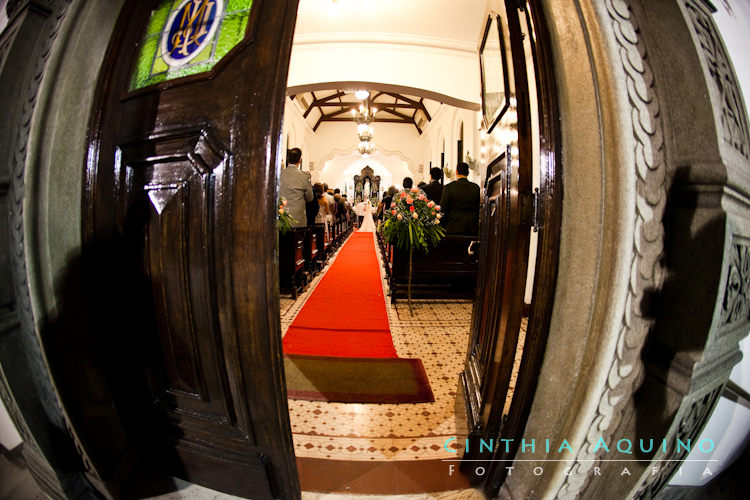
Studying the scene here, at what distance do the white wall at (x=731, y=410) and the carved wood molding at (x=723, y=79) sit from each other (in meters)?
0.11

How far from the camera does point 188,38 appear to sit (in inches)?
→ 45.3

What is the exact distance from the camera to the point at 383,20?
16.1 ft

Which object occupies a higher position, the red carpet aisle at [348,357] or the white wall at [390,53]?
the white wall at [390,53]

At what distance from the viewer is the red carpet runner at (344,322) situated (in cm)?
262

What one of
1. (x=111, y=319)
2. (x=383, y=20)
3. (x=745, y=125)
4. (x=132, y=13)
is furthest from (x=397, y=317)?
(x=383, y=20)

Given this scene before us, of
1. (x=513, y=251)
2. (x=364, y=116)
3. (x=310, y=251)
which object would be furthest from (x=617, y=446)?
(x=364, y=116)

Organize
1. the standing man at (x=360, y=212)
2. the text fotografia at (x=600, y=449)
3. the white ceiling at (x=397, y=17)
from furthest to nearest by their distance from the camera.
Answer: the standing man at (x=360, y=212)
the white ceiling at (x=397, y=17)
the text fotografia at (x=600, y=449)

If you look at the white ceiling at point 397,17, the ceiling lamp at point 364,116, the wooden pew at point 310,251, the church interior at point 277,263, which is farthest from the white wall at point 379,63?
the ceiling lamp at point 364,116

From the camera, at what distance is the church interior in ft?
2.63

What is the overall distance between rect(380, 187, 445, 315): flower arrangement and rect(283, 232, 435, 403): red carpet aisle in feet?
2.66

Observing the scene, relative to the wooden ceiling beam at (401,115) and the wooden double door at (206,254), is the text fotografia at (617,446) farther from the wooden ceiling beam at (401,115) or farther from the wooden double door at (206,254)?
the wooden ceiling beam at (401,115)

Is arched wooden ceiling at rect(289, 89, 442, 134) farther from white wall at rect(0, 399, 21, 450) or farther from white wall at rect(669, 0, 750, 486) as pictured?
white wall at rect(0, 399, 21, 450)

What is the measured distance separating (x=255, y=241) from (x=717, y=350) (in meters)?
1.45

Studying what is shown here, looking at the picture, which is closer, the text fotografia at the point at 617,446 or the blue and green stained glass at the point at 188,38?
the text fotografia at the point at 617,446
